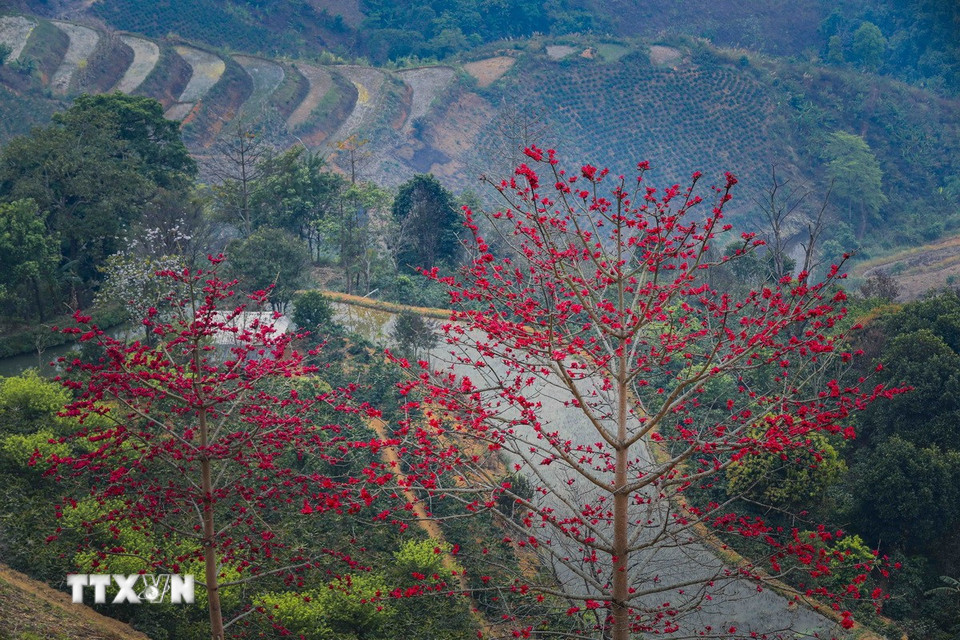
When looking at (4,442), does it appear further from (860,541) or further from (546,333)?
(860,541)

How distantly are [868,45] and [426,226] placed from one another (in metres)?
51.4

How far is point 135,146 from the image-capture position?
984 inches

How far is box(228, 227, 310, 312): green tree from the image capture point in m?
22.8

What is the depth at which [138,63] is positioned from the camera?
51438mm

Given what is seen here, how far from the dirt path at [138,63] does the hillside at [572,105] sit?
16cm

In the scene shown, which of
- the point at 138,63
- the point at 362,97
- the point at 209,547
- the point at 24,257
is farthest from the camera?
the point at 362,97

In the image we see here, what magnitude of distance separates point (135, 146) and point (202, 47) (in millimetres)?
33963

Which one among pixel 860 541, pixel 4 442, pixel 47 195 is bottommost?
pixel 860 541

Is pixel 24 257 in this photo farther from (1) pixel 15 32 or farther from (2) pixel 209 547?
(1) pixel 15 32

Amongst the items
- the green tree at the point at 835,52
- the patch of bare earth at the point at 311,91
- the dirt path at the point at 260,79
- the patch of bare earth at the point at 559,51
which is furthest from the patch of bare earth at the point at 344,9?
the green tree at the point at 835,52

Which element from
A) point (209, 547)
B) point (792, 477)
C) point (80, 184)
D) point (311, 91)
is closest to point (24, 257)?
point (80, 184)

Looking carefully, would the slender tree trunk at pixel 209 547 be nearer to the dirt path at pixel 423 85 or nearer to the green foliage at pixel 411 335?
the green foliage at pixel 411 335

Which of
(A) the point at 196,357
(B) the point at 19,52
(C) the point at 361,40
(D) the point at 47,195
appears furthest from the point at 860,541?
(C) the point at 361,40

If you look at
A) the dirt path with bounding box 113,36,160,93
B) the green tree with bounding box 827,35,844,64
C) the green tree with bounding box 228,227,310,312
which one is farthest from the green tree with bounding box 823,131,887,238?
the dirt path with bounding box 113,36,160,93
